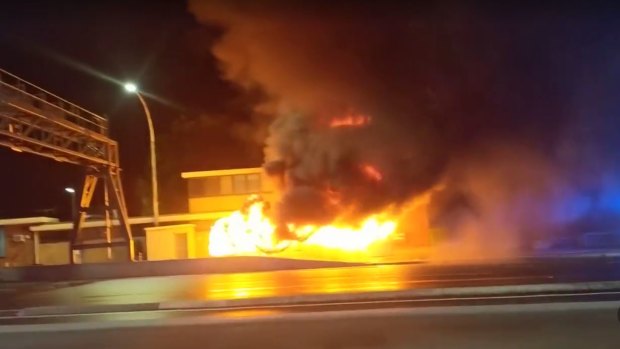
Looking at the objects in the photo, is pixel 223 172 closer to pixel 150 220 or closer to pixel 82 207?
pixel 150 220

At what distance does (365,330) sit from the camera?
948 centimetres

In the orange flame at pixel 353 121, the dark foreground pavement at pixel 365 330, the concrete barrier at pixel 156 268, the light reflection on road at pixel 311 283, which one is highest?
the orange flame at pixel 353 121

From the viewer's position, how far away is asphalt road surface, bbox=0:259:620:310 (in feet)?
53.6

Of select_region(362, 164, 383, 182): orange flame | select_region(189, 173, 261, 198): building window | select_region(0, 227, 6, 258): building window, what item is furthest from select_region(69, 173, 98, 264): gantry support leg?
select_region(362, 164, 383, 182): orange flame

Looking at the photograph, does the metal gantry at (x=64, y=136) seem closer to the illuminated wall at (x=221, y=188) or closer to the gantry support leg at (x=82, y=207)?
the gantry support leg at (x=82, y=207)

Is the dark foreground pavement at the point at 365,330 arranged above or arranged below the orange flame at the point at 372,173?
below

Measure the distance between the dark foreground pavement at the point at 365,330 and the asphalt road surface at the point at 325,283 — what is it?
4318mm

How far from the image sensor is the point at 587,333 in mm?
8742

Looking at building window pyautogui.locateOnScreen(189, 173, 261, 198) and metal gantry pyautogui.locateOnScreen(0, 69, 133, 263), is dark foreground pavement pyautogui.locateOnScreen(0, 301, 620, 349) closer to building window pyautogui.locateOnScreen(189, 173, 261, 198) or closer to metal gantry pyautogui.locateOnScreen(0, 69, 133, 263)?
metal gantry pyautogui.locateOnScreen(0, 69, 133, 263)

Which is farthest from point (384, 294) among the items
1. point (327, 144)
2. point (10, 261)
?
point (10, 261)

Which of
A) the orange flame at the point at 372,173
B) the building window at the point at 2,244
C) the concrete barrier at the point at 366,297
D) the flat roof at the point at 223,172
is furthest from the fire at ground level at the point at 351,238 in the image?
the concrete barrier at the point at 366,297

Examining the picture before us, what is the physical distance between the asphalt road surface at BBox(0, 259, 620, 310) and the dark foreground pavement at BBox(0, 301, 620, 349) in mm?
4318

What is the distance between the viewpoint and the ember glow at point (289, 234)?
106ft

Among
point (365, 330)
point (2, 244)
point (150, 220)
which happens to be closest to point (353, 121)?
point (150, 220)
